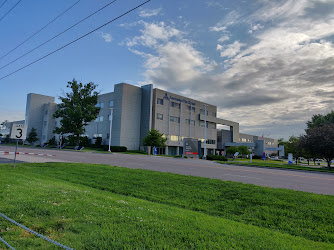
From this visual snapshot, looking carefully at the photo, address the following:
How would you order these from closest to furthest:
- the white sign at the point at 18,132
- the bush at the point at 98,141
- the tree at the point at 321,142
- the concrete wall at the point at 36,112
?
the white sign at the point at 18,132 → the tree at the point at 321,142 → the bush at the point at 98,141 → the concrete wall at the point at 36,112

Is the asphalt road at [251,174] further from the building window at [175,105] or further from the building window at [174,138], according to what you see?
the building window at [175,105]

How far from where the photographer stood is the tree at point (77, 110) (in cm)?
5054

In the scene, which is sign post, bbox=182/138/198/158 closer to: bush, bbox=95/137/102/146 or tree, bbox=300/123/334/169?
tree, bbox=300/123/334/169

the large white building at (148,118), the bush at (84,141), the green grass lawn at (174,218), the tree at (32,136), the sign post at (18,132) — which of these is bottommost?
the green grass lawn at (174,218)

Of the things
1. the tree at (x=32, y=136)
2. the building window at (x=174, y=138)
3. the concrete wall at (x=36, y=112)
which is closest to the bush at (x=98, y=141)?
the building window at (x=174, y=138)

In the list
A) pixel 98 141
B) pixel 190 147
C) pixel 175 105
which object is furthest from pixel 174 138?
pixel 190 147

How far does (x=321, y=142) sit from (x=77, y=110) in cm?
4297

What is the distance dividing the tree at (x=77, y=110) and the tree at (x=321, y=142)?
132 feet

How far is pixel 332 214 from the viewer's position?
5.62 m

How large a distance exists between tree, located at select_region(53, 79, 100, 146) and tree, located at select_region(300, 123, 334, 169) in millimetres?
40123

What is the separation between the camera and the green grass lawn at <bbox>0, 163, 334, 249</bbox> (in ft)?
12.3

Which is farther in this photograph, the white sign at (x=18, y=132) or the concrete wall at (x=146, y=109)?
the concrete wall at (x=146, y=109)

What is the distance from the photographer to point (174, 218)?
4.88m

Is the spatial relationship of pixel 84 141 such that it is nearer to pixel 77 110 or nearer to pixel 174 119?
pixel 77 110
